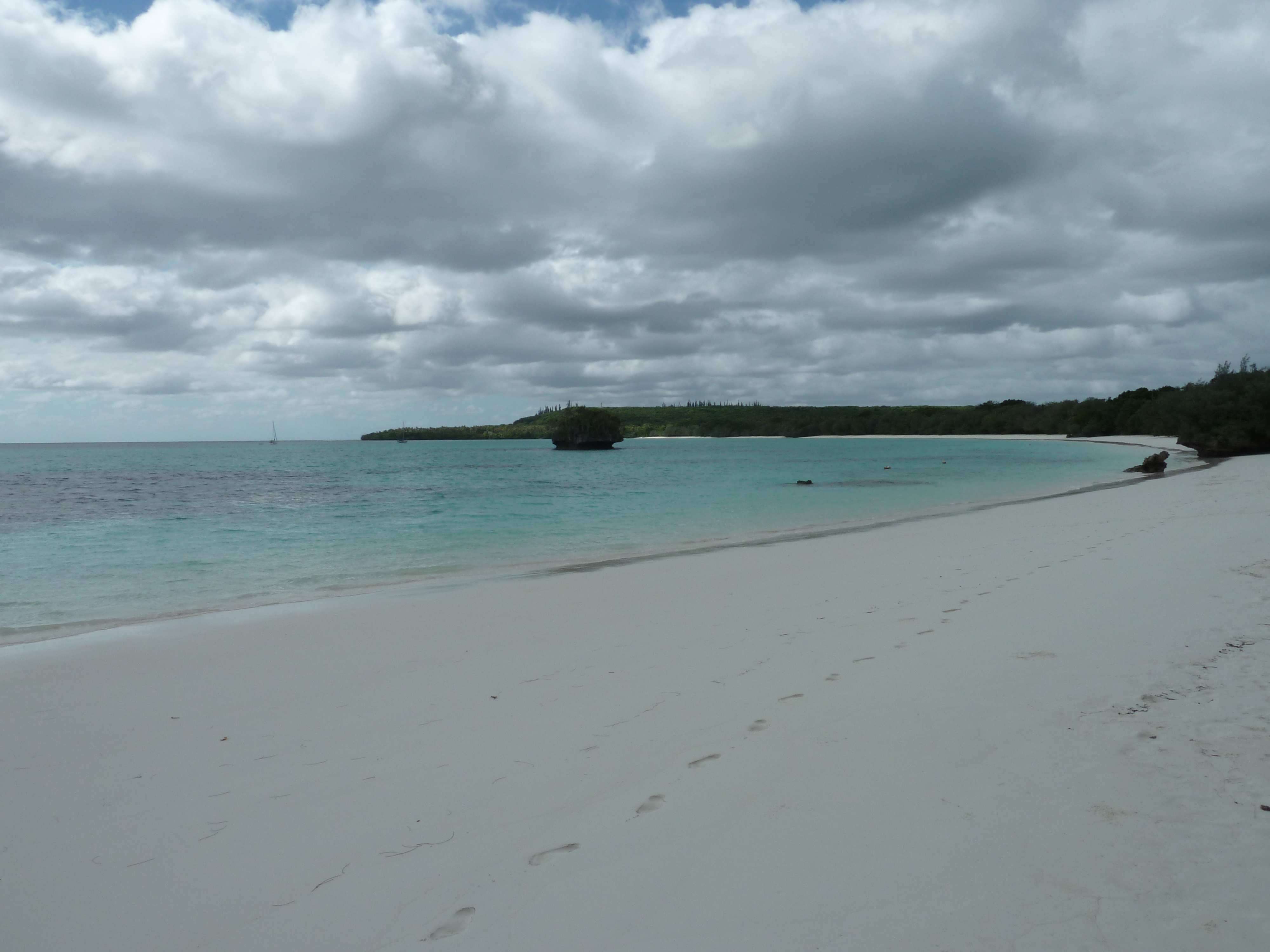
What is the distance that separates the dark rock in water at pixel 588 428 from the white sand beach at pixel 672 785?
101456 mm

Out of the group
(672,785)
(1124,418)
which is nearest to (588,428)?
(1124,418)

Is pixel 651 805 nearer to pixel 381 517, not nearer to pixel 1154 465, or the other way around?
pixel 381 517

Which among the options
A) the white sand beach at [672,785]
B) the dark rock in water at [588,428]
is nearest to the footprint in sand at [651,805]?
the white sand beach at [672,785]

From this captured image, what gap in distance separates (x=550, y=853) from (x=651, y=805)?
0.60 metres

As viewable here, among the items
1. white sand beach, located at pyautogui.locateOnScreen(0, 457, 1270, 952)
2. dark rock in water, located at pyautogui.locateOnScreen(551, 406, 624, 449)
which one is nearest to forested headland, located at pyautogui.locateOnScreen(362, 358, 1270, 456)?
dark rock in water, located at pyautogui.locateOnScreen(551, 406, 624, 449)

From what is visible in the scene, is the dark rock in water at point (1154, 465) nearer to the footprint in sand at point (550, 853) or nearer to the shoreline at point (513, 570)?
the shoreline at point (513, 570)

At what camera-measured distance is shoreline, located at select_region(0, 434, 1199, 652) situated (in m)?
9.62

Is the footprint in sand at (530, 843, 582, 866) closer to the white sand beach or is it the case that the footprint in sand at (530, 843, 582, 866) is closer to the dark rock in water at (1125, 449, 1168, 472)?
the white sand beach

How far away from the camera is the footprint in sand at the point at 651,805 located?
11.4 ft

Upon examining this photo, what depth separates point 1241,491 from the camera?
19609 millimetres

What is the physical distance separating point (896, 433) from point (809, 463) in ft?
385

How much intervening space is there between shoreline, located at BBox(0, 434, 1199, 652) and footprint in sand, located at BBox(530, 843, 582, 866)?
8345 millimetres

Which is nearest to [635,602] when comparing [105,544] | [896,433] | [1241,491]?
[105,544]

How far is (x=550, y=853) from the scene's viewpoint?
10.4 feet
